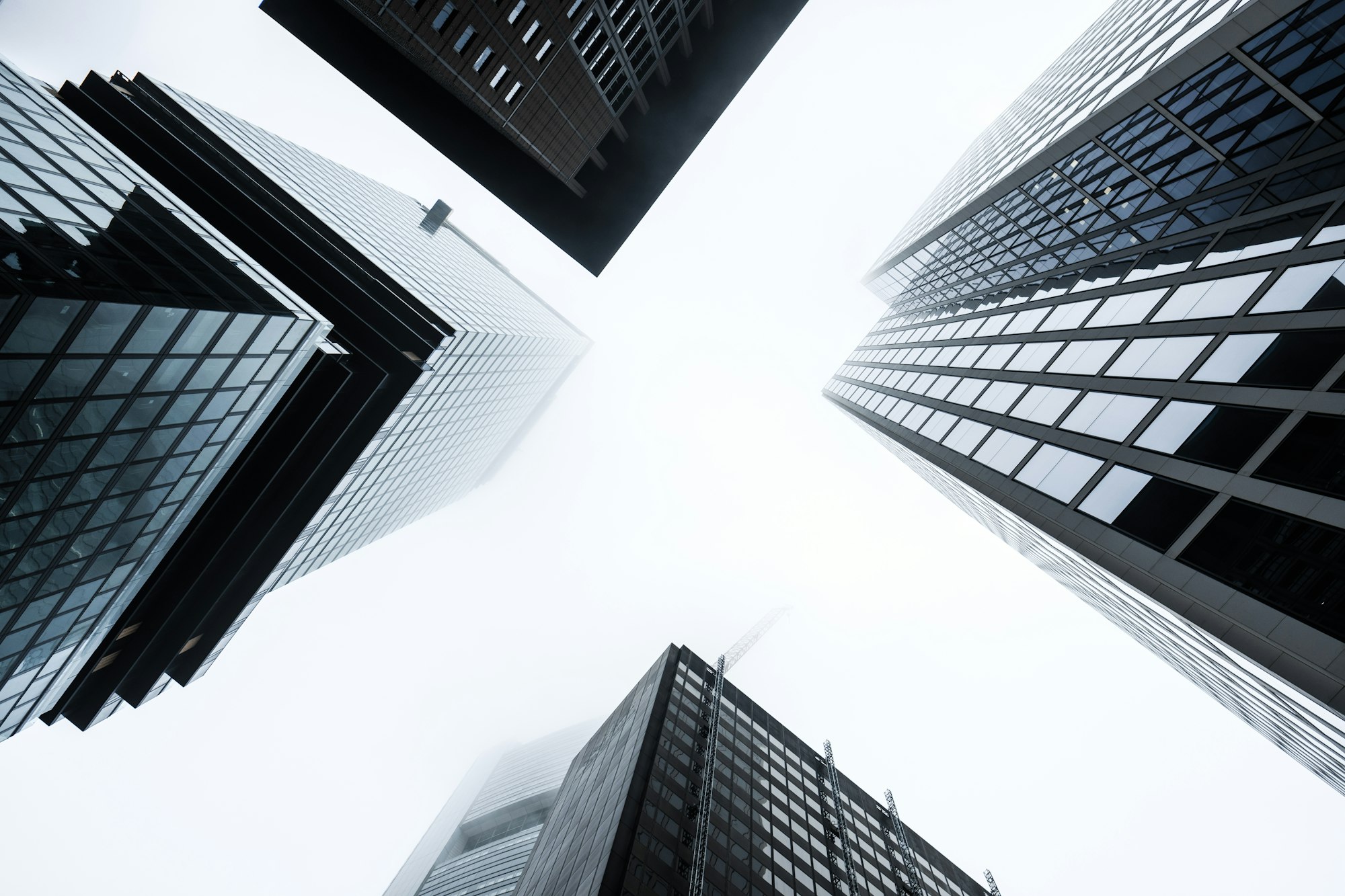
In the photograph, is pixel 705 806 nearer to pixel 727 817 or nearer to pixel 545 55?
pixel 727 817

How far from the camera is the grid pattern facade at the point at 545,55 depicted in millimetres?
22156

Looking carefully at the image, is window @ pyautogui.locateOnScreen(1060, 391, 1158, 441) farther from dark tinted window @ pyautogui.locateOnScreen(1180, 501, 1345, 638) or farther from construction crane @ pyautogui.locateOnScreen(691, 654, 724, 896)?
construction crane @ pyautogui.locateOnScreen(691, 654, 724, 896)

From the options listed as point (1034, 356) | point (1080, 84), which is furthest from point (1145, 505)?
point (1080, 84)

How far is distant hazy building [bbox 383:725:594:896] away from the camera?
9206cm

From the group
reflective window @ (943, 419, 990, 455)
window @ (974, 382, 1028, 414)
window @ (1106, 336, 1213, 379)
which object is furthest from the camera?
reflective window @ (943, 419, 990, 455)

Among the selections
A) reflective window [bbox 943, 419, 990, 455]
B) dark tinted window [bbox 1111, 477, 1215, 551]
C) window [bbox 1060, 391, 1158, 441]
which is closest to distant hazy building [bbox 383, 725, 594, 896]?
reflective window [bbox 943, 419, 990, 455]

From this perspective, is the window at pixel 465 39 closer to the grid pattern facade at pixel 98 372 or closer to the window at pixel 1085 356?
the grid pattern facade at pixel 98 372

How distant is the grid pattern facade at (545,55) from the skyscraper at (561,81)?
5 cm

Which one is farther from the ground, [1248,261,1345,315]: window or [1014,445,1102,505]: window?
[1248,261,1345,315]: window

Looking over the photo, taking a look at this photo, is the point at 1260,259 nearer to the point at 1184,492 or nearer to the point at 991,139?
the point at 1184,492

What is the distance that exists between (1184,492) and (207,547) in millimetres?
41771

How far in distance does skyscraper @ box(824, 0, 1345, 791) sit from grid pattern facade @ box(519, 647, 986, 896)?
26087mm

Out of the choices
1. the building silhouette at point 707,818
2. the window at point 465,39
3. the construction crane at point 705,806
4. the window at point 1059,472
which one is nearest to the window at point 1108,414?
the window at point 1059,472

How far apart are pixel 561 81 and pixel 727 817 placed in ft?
148
